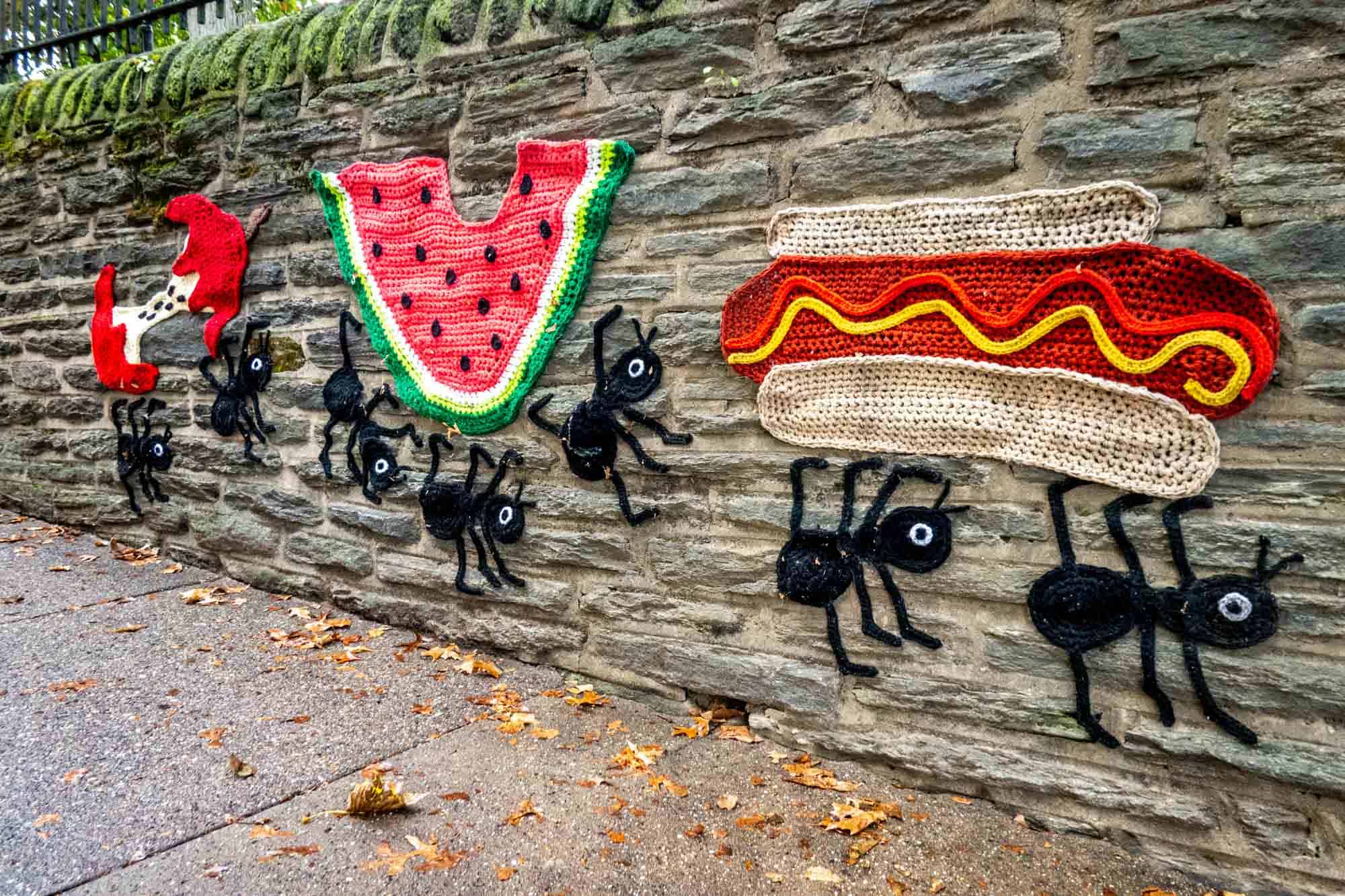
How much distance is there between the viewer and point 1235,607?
193cm

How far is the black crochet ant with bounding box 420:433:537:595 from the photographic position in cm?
296

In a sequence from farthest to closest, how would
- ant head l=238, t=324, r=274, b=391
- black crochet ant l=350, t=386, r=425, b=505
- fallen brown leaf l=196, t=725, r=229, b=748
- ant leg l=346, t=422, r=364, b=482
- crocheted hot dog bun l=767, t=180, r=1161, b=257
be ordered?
1. ant head l=238, t=324, r=274, b=391
2. ant leg l=346, t=422, r=364, b=482
3. black crochet ant l=350, t=386, r=425, b=505
4. fallen brown leaf l=196, t=725, r=229, b=748
5. crocheted hot dog bun l=767, t=180, r=1161, b=257

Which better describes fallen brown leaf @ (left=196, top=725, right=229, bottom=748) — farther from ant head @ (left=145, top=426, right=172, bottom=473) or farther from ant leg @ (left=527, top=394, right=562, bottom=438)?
ant head @ (left=145, top=426, right=172, bottom=473)

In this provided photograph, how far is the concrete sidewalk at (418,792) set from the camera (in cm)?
195

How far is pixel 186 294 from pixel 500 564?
2.13 meters

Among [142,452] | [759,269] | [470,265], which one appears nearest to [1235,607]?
[759,269]

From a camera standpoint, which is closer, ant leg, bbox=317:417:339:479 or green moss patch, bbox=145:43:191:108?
ant leg, bbox=317:417:339:479

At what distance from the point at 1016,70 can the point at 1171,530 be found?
3.97 ft

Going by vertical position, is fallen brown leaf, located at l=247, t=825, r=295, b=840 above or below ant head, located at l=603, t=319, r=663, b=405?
below

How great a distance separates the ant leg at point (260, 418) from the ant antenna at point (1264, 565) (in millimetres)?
3500

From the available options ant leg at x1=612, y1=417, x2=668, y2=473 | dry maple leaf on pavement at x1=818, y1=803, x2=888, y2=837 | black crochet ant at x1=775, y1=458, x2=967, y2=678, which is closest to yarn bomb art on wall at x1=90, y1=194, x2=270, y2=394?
ant leg at x1=612, y1=417, x2=668, y2=473

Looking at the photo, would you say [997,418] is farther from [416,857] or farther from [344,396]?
[344,396]

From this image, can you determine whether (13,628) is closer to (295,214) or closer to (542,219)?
(295,214)

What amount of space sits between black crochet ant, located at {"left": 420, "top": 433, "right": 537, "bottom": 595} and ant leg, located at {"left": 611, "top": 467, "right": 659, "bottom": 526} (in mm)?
363
